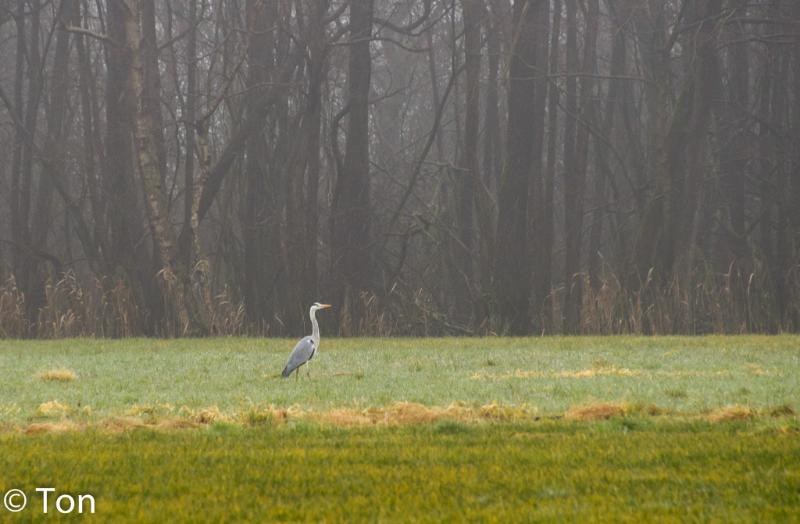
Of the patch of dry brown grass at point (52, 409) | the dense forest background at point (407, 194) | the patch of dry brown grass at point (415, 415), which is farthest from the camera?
the dense forest background at point (407, 194)

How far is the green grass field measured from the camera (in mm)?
6359

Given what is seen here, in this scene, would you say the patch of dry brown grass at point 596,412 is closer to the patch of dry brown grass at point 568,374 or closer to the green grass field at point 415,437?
the green grass field at point 415,437

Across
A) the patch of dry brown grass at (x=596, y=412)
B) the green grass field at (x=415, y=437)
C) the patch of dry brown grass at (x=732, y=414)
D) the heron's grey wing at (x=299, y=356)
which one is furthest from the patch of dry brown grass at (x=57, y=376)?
the patch of dry brown grass at (x=732, y=414)

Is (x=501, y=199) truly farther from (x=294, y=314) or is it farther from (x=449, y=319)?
(x=294, y=314)

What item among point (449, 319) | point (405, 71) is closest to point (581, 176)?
point (449, 319)

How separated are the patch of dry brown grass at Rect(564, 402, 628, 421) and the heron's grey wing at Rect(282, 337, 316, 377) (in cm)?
419

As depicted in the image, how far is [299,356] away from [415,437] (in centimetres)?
522

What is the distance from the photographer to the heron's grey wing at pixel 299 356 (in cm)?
1403

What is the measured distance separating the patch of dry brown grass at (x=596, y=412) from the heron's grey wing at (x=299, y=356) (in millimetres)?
4195

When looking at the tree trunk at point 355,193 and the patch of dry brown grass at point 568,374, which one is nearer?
the patch of dry brown grass at point 568,374

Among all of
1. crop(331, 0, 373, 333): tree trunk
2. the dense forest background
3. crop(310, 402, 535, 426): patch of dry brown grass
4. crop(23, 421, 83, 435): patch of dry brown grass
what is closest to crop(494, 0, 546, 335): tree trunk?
the dense forest background

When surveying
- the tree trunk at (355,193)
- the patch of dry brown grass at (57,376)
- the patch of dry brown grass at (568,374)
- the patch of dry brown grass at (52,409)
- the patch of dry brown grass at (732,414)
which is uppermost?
the tree trunk at (355,193)

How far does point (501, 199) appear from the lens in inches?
1086

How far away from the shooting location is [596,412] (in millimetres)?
10297
